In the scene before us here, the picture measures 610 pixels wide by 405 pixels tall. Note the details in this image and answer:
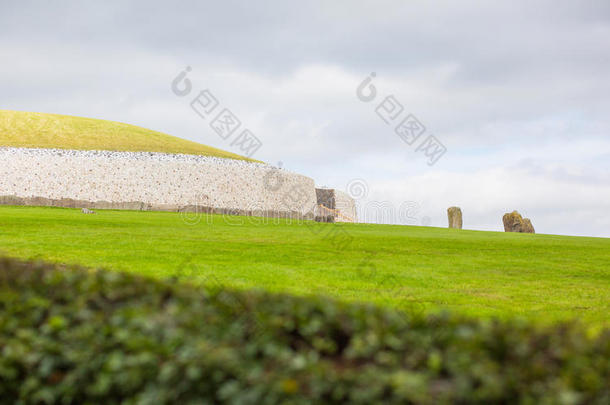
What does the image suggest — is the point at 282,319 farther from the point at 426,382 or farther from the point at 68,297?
the point at 68,297

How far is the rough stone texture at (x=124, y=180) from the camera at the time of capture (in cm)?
3878

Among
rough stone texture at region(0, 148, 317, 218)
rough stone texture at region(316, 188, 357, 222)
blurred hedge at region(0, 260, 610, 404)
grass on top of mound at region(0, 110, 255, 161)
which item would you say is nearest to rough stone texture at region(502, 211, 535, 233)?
rough stone texture at region(0, 148, 317, 218)

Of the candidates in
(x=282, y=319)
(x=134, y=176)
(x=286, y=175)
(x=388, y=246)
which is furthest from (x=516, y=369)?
(x=286, y=175)

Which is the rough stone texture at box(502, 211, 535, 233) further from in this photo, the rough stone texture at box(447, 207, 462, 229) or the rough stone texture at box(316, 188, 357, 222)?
the rough stone texture at box(316, 188, 357, 222)

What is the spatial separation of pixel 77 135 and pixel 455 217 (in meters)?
33.9

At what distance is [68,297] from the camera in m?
5.09

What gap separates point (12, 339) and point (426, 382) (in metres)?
3.69

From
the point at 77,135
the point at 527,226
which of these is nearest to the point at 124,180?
the point at 77,135

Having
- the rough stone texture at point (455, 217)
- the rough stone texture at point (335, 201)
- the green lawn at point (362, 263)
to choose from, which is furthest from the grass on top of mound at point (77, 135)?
the green lawn at point (362, 263)

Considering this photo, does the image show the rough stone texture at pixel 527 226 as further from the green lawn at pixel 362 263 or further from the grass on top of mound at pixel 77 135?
the grass on top of mound at pixel 77 135

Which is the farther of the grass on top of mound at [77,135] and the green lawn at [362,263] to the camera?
the grass on top of mound at [77,135]

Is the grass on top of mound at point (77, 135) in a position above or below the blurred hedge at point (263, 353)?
above

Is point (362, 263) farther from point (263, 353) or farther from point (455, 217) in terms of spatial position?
point (455, 217)

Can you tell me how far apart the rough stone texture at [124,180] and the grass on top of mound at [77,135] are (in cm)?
392
